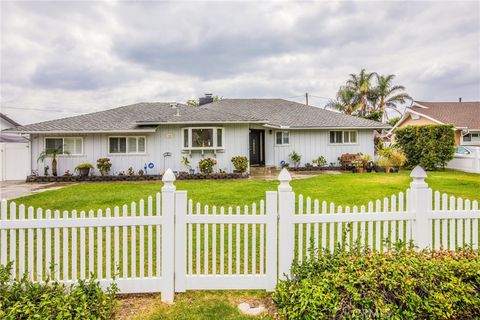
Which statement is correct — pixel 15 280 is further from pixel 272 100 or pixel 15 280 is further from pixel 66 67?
pixel 272 100

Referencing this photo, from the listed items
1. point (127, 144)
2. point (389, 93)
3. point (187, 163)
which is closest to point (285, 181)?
point (187, 163)

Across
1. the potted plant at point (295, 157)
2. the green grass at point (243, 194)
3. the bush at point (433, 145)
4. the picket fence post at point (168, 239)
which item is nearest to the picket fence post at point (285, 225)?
the picket fence post at point (168, 239)

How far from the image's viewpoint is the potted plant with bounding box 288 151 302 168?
59.7 ft

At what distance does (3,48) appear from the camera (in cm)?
1176

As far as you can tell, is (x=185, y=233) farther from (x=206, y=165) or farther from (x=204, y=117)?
(x=204, y=117)

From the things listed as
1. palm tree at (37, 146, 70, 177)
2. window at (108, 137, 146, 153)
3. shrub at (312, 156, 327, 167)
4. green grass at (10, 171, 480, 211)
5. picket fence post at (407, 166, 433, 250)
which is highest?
window at (108, 137, 146, 153)

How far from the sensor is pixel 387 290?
116 inches

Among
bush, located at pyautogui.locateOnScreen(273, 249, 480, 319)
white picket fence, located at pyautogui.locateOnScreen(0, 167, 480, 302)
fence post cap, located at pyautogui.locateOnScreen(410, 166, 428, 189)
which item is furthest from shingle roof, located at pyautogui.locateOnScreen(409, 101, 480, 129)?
bush, located at pyautogui.locateOnScreen(273, 249, 480, 319)

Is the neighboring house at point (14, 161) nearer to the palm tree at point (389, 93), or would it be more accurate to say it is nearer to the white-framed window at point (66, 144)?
the white-framed window at point (66, 144)

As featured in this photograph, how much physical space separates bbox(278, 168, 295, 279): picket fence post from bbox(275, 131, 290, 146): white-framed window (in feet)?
50.4

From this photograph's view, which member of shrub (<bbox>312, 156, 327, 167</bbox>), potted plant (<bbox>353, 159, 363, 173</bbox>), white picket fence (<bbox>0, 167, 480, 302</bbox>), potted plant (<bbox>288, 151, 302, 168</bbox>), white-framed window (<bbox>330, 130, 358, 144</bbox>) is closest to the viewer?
white picket fence (<bbox>0, 167, 480, 302</bbox>)

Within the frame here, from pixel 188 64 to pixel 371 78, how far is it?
2244 centimetres

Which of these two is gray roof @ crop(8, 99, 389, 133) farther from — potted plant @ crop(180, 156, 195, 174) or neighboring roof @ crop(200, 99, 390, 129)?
potted plant @ crop(180, 156, 195, 174)

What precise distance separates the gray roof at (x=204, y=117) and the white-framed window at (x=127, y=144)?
653 millimetres
